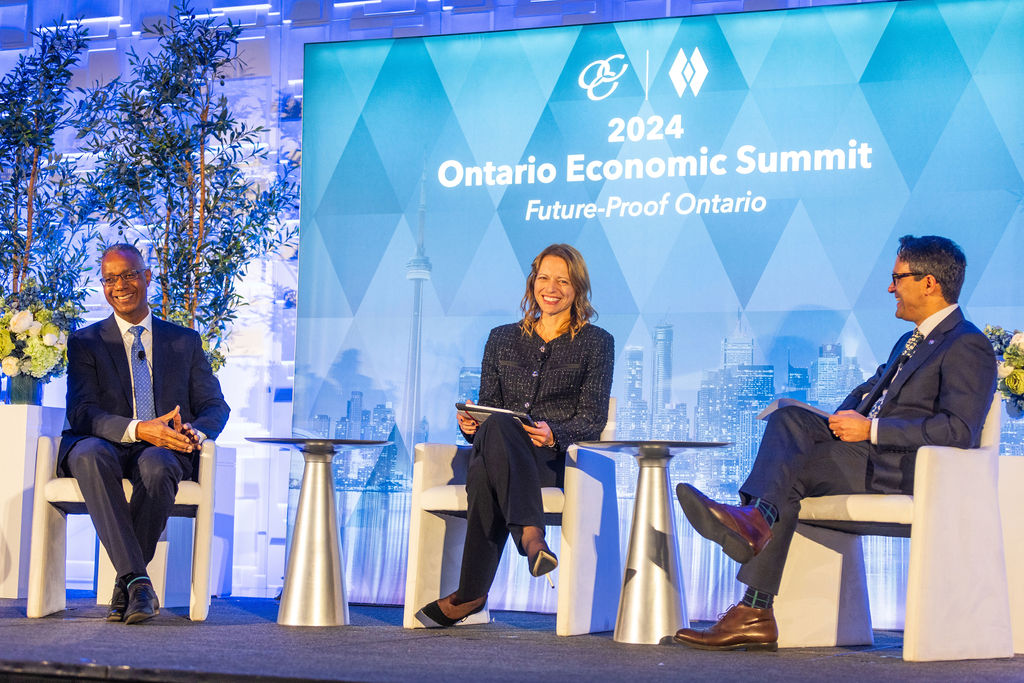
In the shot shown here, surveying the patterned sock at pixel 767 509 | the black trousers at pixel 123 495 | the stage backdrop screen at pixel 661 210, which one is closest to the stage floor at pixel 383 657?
the black trousers at pixel 123 495

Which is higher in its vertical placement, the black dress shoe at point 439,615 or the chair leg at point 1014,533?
the chair leg at point 1014,533

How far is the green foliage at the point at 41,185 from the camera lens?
5.68 meters

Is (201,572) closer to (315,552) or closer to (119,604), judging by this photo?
(119,604)

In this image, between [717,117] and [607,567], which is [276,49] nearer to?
[717,117]

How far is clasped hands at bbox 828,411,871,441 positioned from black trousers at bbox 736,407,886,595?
7cm

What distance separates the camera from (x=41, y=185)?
5859 mm

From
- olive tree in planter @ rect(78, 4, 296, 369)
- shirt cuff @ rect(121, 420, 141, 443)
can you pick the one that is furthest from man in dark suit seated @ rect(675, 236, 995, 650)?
olive tree in planter @ rect(78, 4, 296, 369)

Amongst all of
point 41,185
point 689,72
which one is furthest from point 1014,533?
point 41,185

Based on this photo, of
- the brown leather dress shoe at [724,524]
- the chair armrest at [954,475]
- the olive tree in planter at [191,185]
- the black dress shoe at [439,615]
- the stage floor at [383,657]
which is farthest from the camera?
the olive tree in planter at [191,185]

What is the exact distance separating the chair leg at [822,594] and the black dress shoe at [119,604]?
2.10 metres

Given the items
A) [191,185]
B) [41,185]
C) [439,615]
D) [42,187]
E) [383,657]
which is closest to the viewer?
[383,657]

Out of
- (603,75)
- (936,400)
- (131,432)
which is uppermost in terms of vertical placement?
(603,75)

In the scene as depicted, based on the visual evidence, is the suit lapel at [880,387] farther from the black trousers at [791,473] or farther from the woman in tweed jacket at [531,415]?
the woman in tweed jacket at [531,415]

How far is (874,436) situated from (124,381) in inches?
106
